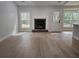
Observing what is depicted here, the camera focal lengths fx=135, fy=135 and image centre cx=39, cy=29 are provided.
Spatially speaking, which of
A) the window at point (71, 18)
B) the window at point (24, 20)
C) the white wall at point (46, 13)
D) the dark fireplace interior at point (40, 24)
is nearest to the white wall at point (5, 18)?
the window at point (24, 20)

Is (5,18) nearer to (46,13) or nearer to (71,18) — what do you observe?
(46,13)

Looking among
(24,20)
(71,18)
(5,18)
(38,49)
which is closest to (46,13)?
(24,20)

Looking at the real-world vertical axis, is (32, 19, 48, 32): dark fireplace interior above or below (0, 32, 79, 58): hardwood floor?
above

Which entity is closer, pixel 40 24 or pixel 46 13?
pixel 46 13

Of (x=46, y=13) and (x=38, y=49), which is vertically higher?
(x=46, y=13)

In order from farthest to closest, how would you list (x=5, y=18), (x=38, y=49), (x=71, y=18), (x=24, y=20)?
1. (x=24, y=20)
2. (x=71, y=18)
3. (x=5, y=18)
4. (x=38, y=49)

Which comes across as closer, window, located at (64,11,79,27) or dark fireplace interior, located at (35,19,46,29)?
window, located at (64,11,79,27)

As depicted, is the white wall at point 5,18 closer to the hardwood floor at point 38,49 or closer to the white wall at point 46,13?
the hardwood floor at point 38,49

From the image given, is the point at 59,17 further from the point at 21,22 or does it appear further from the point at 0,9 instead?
the point at 0,9

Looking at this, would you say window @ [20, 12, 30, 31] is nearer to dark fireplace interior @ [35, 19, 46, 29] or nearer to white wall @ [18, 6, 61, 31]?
white wall @ [18, 6, 61, 31]

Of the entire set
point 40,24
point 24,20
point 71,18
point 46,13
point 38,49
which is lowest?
point 38,49

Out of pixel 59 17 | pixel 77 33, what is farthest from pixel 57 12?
pixel 77 33

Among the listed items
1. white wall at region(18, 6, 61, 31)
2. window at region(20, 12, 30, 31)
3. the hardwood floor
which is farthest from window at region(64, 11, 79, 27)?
the hardwood floor

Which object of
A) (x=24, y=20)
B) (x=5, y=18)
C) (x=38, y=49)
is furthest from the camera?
(x=24, y=20)
